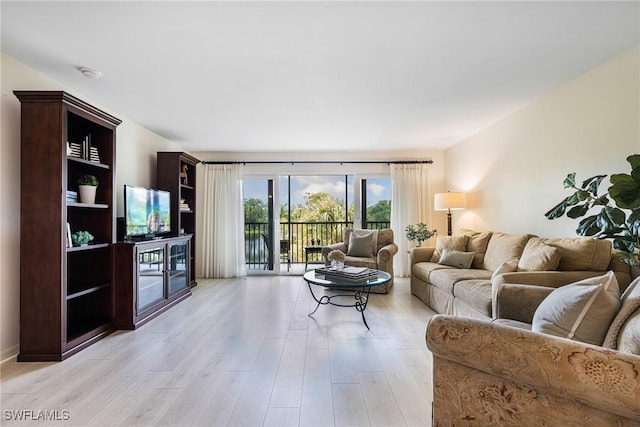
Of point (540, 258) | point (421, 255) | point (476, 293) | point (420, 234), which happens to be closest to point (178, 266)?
point (421, 255)

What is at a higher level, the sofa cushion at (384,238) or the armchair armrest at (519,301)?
the sofa cushion at (384,238)

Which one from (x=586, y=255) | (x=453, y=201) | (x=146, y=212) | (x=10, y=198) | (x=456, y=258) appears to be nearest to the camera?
(x=10, y=198)

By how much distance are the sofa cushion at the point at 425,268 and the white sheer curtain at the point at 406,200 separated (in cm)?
133

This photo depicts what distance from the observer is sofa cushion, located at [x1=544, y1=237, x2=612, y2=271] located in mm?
2389

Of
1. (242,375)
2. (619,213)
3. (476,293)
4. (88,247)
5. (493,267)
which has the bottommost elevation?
(242,375)

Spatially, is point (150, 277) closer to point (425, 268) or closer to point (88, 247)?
point (88, 247)

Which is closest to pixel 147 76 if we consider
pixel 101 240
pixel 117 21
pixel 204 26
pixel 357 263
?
pixel 117 21

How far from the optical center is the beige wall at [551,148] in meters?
2.35

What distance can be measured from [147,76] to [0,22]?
88 cm

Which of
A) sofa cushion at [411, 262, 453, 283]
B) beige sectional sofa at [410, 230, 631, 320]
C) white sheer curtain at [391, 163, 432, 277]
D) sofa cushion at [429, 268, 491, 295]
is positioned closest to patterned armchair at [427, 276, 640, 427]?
beige sectional sofa at [410, 230, 631, 320]

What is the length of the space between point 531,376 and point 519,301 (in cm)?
115

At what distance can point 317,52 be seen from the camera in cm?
221

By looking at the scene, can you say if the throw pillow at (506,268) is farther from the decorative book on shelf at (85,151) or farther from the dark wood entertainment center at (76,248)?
the decorative book on shelf at (85,151)

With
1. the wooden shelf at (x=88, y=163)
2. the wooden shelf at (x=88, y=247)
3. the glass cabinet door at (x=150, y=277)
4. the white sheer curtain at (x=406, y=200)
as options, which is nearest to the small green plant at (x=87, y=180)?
the wooden shelf at (x=88, y=163)
